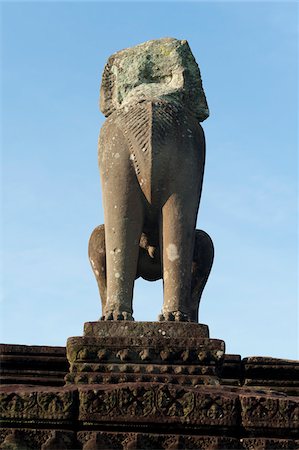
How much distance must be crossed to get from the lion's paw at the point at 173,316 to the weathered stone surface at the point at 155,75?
1843 millimetres

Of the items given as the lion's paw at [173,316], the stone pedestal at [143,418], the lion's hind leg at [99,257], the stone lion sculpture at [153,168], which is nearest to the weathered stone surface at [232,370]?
the stone lion sculpture at [153,168]

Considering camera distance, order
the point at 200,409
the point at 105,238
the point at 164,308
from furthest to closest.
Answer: the point at 105,238 → the point at 164,308 → the point at 200,409

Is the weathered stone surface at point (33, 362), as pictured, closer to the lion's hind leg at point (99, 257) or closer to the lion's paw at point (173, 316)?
the lion's hind leg at point (99, 257)

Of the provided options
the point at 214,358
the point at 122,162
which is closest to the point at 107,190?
the point at 122,162

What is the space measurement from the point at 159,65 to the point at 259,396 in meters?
3.25

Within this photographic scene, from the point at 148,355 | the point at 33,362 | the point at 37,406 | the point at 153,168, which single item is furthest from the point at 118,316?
the point at 37,406

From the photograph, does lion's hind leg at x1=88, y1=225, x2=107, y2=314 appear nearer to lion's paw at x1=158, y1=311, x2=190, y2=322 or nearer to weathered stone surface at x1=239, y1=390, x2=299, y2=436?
lion's paw at x1=158, y1=311, x2=190, y2=322

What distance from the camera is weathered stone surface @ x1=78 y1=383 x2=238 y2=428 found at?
5.79 meters

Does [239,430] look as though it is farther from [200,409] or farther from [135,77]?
[135,77]

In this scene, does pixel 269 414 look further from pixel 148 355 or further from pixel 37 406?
pixel 37 406

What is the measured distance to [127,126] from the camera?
748 cm

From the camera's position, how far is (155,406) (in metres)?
5.81

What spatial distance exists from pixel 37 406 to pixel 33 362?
1.62 m

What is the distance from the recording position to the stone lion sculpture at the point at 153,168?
23.7ft
